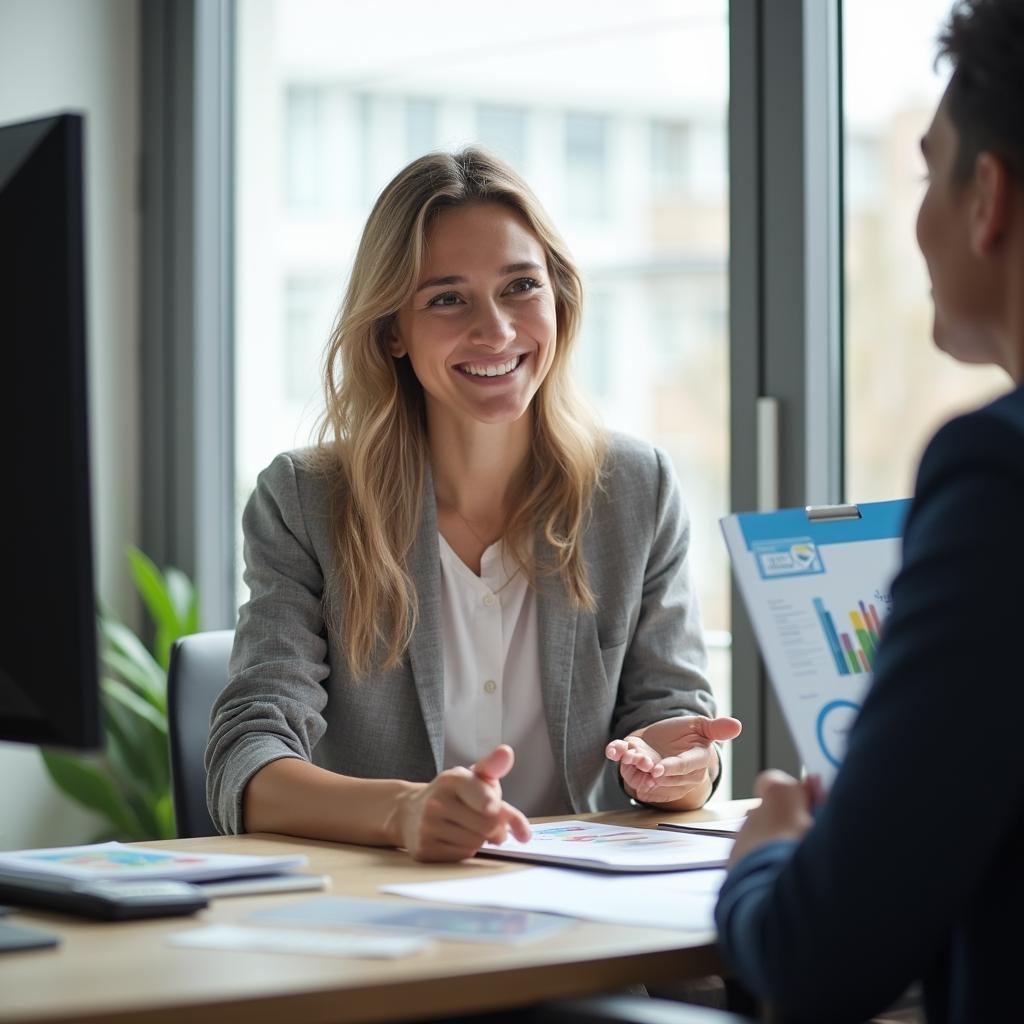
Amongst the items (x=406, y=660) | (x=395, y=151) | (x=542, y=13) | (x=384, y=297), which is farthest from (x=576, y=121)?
(x=406, y=660)

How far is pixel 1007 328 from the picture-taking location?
1012 mm

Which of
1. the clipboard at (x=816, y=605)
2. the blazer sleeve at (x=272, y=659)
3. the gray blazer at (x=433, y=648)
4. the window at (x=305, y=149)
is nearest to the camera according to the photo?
the clipboard at (x=816, y=605)

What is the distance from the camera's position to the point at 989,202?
988 millimetres

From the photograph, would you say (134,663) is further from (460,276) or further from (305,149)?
(460,276)

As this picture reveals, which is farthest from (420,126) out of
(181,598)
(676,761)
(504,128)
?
(676,761)

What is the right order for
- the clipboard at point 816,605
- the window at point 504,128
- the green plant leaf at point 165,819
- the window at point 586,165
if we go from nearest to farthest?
the clipboard at point 816,605 < the window at point 586,165 < the window at point 504,128 < the green plant leaf at point 165,819

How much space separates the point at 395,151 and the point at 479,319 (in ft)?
5.08

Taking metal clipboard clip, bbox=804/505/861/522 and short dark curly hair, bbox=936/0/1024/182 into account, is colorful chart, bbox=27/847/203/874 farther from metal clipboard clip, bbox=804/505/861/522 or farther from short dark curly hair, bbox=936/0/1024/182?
short dark curly hair, bbox=936/0/1024/182

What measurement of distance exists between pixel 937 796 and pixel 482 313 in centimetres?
131

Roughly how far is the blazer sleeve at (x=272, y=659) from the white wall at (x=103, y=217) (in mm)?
1678

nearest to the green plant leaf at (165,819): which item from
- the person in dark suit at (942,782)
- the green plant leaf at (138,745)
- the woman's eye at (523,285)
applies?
the green plant leaf at (138,745)

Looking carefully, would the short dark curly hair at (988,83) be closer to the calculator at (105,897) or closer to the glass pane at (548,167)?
the calculator at (105,897)

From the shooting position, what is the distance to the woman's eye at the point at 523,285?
82.4 inches

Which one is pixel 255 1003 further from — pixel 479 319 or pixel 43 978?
pixel 479 319
